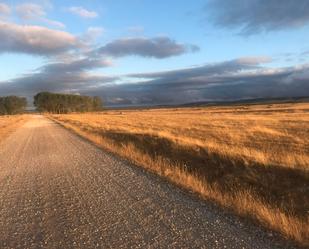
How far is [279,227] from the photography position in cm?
659

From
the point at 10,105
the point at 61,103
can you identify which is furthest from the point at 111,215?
the point at 10,105

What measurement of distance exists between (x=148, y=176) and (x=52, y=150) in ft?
32.3

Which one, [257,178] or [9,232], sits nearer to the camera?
[9,232]

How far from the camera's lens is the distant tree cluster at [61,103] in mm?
163875

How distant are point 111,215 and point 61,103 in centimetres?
16414

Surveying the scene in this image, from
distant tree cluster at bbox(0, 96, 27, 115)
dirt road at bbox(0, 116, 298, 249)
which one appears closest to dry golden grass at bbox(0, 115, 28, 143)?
dirt road at bbox(0, 116, 298, 249)

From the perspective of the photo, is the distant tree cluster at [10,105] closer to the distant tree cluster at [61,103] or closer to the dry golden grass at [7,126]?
the distant tree cluster at [61,103]

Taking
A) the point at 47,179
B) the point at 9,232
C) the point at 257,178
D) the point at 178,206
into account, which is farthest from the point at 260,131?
the point at 9,232

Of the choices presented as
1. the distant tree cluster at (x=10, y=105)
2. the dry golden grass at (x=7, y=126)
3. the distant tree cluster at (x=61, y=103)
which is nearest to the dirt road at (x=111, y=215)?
the dry golden grass at (x=7, y=126)

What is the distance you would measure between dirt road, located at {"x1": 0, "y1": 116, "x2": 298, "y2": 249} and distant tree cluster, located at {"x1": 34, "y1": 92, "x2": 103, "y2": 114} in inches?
6160

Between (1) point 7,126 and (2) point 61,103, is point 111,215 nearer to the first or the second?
(1) point 7,126

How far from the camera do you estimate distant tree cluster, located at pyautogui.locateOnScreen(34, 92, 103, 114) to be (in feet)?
538

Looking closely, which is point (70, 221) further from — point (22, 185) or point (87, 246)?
point (22, 185)

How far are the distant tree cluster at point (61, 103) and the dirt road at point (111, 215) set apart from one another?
156464mm
